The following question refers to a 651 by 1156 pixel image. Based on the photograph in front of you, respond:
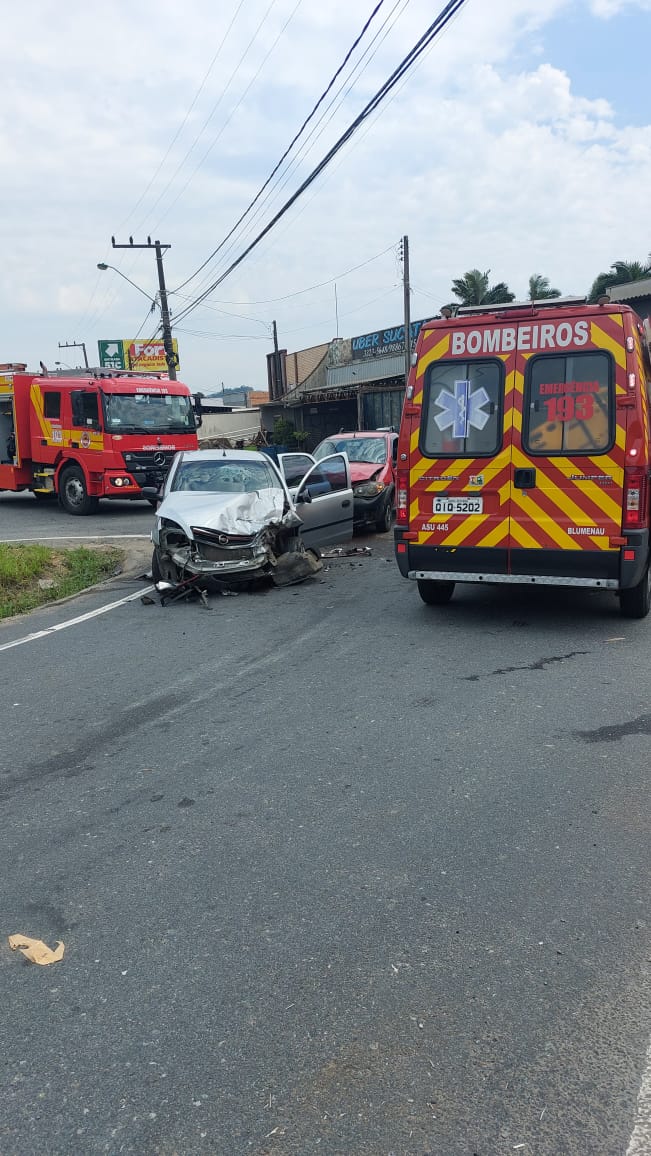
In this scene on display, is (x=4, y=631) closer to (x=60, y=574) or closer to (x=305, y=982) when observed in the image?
(x=60, y=574)

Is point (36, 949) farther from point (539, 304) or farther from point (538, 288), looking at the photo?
point (538, 288)

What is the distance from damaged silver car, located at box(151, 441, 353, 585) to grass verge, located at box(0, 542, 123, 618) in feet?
5.53

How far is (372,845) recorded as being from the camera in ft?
12.2

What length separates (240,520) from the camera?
30.7 feet

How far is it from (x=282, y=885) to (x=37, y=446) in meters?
16.9

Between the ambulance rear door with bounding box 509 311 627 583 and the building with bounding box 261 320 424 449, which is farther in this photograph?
the building with bounding box 261 320 424 449

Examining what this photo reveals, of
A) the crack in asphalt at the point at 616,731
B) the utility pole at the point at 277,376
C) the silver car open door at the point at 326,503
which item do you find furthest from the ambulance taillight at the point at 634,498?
the utility pole at the point at 277,376

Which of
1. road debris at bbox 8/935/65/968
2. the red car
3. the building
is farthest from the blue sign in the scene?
road debris at bbox 8/935/65/968

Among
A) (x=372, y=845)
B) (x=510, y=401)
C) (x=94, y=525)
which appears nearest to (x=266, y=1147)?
(x=372, y=845)

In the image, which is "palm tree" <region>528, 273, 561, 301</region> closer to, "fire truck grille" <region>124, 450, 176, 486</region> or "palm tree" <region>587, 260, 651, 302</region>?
"palm tree" <region>587, 260, 651, 302</region>

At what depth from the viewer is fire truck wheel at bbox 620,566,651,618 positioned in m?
7.45

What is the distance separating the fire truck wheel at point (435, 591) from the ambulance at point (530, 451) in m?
0.30

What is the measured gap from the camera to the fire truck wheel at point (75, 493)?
18.0m

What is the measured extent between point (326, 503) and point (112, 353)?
53.4 meters
